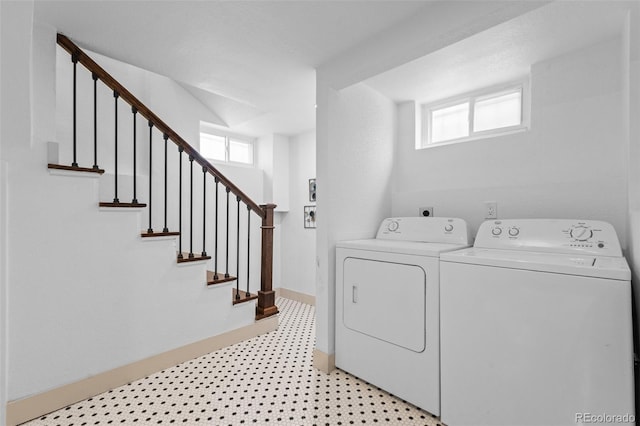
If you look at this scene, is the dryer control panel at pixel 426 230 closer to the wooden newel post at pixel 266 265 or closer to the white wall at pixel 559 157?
the white wall at pixel 559 157

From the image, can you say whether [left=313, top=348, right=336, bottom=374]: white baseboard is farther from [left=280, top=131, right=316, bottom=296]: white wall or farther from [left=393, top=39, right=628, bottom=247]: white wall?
[left=280, top=131, right=316, bottom=296]: white wall

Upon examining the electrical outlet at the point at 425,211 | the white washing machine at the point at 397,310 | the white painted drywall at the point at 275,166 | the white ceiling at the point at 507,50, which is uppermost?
the white ceiling at the point at 507,50

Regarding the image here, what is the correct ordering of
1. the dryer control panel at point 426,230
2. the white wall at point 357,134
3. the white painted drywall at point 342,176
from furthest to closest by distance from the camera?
the white painted drywall at point 342,176, the dryer control panel at point 426,230, the white wall at point 357,134

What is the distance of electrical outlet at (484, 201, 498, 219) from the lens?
215cm

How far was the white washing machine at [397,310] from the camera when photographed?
1705 mm

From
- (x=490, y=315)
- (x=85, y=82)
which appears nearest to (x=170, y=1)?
(x=85, y=82)

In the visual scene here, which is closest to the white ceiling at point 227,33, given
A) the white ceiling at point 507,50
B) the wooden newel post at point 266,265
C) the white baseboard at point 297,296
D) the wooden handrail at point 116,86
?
the wooden handrail at point 116,86

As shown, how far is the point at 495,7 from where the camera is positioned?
4.67 ft

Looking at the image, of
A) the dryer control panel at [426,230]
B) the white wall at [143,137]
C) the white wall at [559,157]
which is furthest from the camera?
the white wall at [143,137]

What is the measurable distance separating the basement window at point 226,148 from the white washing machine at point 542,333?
3.24m

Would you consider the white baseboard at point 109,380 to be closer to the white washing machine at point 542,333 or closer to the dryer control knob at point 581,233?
the white washing machine at point 542,333

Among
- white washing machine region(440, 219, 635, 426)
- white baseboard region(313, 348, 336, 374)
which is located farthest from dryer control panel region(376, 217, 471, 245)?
white baseboard region(313, 348, 336, 374)

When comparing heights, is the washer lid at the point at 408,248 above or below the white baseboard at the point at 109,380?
above

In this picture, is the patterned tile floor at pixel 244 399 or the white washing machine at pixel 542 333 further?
the patterned tile floor at pixel 244 399
